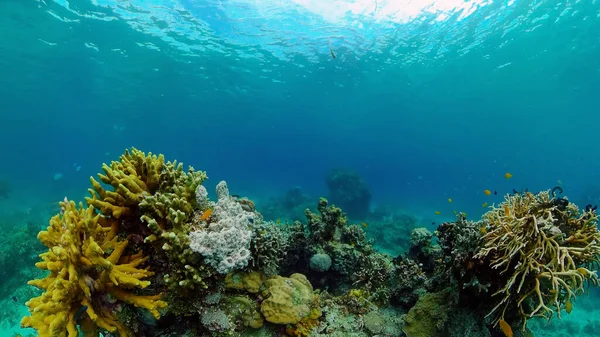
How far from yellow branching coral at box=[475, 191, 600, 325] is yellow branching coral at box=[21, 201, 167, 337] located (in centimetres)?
413

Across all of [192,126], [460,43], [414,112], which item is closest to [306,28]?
[460,43]

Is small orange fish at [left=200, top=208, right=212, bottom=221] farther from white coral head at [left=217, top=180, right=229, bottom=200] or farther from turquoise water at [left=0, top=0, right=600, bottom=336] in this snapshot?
turquoise water at [left=0, top=0, right=600, bottom=336]

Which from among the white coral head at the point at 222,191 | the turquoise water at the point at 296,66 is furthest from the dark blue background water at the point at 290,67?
the white coral head at the point at 222,191

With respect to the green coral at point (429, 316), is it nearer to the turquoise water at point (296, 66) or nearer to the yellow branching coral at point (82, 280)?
the yellow branching coral at point (82, 280)

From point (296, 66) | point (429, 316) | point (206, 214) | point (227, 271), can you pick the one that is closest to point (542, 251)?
point (429, 316)

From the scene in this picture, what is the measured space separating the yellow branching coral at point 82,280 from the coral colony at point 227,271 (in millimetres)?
14

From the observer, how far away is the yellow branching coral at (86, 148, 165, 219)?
3.51 m

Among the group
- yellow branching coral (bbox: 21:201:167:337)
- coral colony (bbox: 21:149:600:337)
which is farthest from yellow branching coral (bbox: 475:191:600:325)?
yellow branching coral (bbox: 21:201:167:337)

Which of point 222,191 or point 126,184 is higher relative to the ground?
point 222,191

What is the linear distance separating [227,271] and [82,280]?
1482 mm

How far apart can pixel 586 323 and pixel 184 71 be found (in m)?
42.0

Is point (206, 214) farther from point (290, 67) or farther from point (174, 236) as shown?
point (290, 67)

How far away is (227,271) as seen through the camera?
3.56 meters

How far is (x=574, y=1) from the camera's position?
69.4ft
